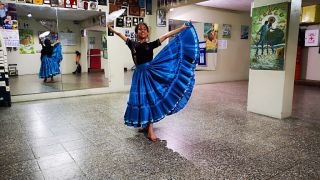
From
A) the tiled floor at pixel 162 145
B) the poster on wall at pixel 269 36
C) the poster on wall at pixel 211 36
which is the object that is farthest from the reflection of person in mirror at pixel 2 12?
the poster on wall at pixel 211 36

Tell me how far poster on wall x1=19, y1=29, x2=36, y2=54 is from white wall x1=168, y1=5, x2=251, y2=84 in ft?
14.7

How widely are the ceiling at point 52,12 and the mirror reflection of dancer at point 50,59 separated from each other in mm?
630

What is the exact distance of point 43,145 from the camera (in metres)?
2.86

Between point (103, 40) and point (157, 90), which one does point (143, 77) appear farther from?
point (103, 40)

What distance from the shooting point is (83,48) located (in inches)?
261

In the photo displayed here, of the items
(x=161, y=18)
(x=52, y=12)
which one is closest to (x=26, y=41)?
(x=52, y=12)

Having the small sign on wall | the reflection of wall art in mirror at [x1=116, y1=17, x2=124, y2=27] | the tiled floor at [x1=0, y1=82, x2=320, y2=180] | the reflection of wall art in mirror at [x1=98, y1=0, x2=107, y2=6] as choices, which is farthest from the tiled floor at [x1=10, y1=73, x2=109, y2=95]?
the small sign on wall

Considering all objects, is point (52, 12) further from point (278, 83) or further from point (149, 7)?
point (278, 83)

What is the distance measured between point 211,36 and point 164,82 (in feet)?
19.7

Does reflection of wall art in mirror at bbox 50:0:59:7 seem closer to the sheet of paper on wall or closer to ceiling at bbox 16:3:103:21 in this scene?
ceiling at bbox 16:3:103:21

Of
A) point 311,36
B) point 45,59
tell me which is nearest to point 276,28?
point 45,59

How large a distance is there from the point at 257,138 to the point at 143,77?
1.68 meters

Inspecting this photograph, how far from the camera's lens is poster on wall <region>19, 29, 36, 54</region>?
18.2 feet

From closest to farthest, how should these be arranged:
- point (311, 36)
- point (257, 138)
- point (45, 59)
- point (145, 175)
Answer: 1. point (145, 175)
2. point (257, 138)
3. point (45, 59)
4. point (311, 36)
